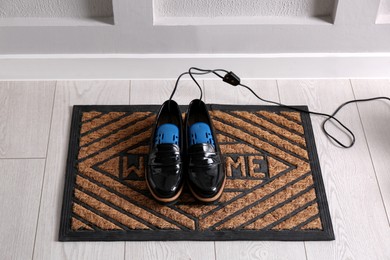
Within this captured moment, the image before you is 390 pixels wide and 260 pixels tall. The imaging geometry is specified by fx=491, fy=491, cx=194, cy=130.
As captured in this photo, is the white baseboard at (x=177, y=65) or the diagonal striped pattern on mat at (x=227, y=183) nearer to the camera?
the diagonal striped pattern on mat at (x=227, y=183)

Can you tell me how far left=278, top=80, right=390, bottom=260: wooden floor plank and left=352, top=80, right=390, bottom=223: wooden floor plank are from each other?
18 mm

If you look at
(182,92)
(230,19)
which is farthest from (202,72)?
(230,19)

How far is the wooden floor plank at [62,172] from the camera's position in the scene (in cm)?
119

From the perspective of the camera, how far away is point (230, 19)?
141 cm

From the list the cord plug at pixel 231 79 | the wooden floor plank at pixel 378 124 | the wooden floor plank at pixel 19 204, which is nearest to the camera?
the wooden floor plank at pixel 19 204

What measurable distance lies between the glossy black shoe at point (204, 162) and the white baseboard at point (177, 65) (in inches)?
8.0

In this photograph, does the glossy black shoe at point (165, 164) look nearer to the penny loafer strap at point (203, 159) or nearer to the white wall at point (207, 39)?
the penny loafer strap at point (203, 159)

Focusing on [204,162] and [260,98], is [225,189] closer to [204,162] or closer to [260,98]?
[204,162]

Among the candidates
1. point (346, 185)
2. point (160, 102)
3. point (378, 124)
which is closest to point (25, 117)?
point (160, 102)

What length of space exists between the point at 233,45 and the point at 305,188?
47 centimetres

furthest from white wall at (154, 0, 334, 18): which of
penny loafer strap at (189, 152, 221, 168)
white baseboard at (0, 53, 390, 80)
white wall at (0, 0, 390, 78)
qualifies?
penny loafer strap at (189, 152, 221, 168)

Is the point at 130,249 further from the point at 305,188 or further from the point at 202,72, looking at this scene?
the point at 202,72

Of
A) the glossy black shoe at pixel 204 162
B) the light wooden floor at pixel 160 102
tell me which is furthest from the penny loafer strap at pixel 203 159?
the light wooden floor at pixel 160 102

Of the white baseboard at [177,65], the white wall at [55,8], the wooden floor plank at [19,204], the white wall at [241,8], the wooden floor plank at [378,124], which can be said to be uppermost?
the white wall at [55,8]
